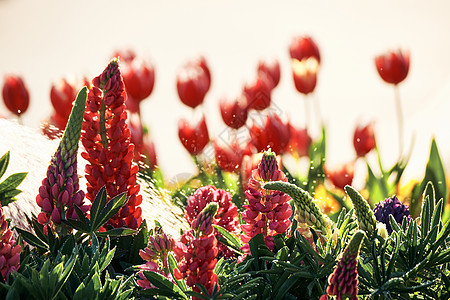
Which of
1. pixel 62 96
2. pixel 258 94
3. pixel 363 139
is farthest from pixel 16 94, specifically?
pixel 363 139

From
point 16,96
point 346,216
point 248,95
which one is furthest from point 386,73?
point 346,216

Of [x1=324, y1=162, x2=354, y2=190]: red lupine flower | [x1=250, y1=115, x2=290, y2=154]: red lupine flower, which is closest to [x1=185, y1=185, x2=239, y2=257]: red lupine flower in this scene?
[x1=250, y1=115, x2=290, y2=154]: red lupine flower

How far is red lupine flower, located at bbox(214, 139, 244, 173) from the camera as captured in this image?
1071 mm

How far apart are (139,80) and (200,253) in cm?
81

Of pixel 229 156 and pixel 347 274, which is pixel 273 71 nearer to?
pixel 229 156

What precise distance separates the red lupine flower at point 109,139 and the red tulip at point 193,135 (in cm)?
66

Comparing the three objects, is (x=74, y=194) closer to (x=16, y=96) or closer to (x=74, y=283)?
(x=74, y=283)

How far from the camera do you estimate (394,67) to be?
1468 millimetres

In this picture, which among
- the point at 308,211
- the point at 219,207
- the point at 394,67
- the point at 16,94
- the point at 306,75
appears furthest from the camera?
the point at 394,67

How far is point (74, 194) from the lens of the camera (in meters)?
0.50

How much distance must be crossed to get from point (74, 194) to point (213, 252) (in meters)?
0.14

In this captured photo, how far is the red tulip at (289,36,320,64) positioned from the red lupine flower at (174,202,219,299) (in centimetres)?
104

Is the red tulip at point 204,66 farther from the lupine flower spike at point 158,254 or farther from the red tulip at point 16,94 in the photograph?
the lupine flower spike at point 158,254

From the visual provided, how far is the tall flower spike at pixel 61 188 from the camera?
48cm
